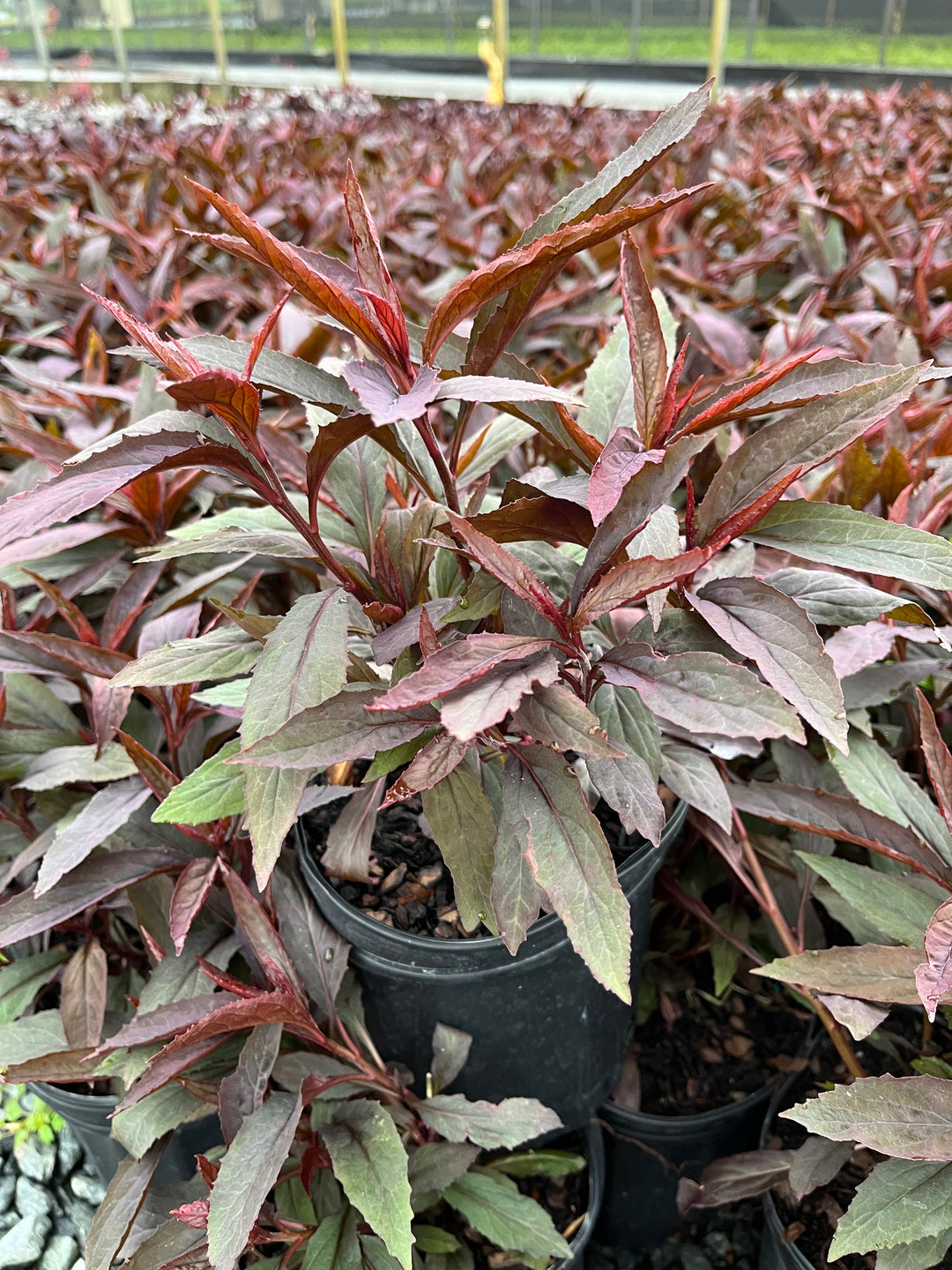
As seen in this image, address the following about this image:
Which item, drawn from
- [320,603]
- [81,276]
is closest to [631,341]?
[320,603]

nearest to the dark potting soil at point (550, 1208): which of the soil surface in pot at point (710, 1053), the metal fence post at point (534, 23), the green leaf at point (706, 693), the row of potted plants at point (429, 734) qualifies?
the row of potted plants at point (429, 734)

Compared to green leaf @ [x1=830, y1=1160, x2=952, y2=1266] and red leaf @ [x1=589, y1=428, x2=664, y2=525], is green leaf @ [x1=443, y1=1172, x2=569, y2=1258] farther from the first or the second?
red leaf @ [x1=589, y1=428, x2=664, y2=525]

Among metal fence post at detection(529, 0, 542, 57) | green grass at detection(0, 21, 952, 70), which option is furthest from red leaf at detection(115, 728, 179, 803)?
metal fence post at detection(529, 0, 542, 57)

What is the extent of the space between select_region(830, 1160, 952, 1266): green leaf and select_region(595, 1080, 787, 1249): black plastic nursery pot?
1.81ft

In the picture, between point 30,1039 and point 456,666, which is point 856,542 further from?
point 30,1039

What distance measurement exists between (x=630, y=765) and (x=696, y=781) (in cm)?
16

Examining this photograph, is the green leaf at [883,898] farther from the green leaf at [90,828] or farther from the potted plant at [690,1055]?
→ the green leaf at [90,828]

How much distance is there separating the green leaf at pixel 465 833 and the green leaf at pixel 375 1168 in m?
0.30

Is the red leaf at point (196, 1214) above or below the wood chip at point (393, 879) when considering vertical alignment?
below

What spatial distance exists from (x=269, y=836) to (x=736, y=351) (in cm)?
131

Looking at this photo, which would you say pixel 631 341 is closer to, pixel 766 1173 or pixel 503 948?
pixel 503 948

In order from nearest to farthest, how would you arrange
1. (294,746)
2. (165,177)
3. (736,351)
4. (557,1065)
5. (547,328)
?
(294,746)
(557,1065)
(736,351)
(547,328)
(165,177)

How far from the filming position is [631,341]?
0.84m

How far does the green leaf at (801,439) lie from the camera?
0.79 m
